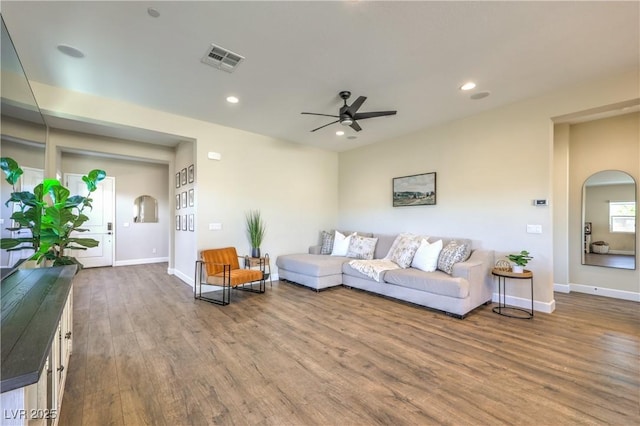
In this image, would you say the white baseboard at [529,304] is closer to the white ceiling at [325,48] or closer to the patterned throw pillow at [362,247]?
the patterned throw pillow at [362,247]

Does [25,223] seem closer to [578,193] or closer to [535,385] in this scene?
[535,385]

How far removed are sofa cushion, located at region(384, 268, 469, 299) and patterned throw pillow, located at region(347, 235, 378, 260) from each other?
1024mm

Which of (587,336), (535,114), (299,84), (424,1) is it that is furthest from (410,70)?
(587,336)

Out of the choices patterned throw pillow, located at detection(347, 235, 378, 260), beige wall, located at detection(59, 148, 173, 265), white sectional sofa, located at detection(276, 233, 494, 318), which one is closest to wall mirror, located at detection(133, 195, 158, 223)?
beige wall, located at detection(59, 148, 173, 265)

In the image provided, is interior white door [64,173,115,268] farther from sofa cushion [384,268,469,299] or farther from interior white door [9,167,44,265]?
sofa cushion [384,268,469,299]

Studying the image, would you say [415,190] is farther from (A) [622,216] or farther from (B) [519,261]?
(A) [622,216]

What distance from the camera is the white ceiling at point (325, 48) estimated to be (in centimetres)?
220

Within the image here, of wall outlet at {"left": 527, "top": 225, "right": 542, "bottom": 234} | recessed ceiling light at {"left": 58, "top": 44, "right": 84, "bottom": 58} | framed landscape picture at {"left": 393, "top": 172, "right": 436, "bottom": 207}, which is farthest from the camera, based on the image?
framed landscape picture at {"left": 393, "top": 172, "right": 436, "bottom": 207}

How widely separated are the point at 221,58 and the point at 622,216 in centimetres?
616

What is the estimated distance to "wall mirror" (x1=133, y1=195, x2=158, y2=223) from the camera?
7.42 m

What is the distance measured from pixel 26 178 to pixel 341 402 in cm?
295

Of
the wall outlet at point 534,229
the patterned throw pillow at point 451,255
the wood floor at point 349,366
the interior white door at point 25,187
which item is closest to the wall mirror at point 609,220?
the wood floor at point 349,366

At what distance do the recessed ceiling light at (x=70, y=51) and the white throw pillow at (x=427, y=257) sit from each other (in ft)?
15.7

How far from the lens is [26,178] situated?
2.18 m
